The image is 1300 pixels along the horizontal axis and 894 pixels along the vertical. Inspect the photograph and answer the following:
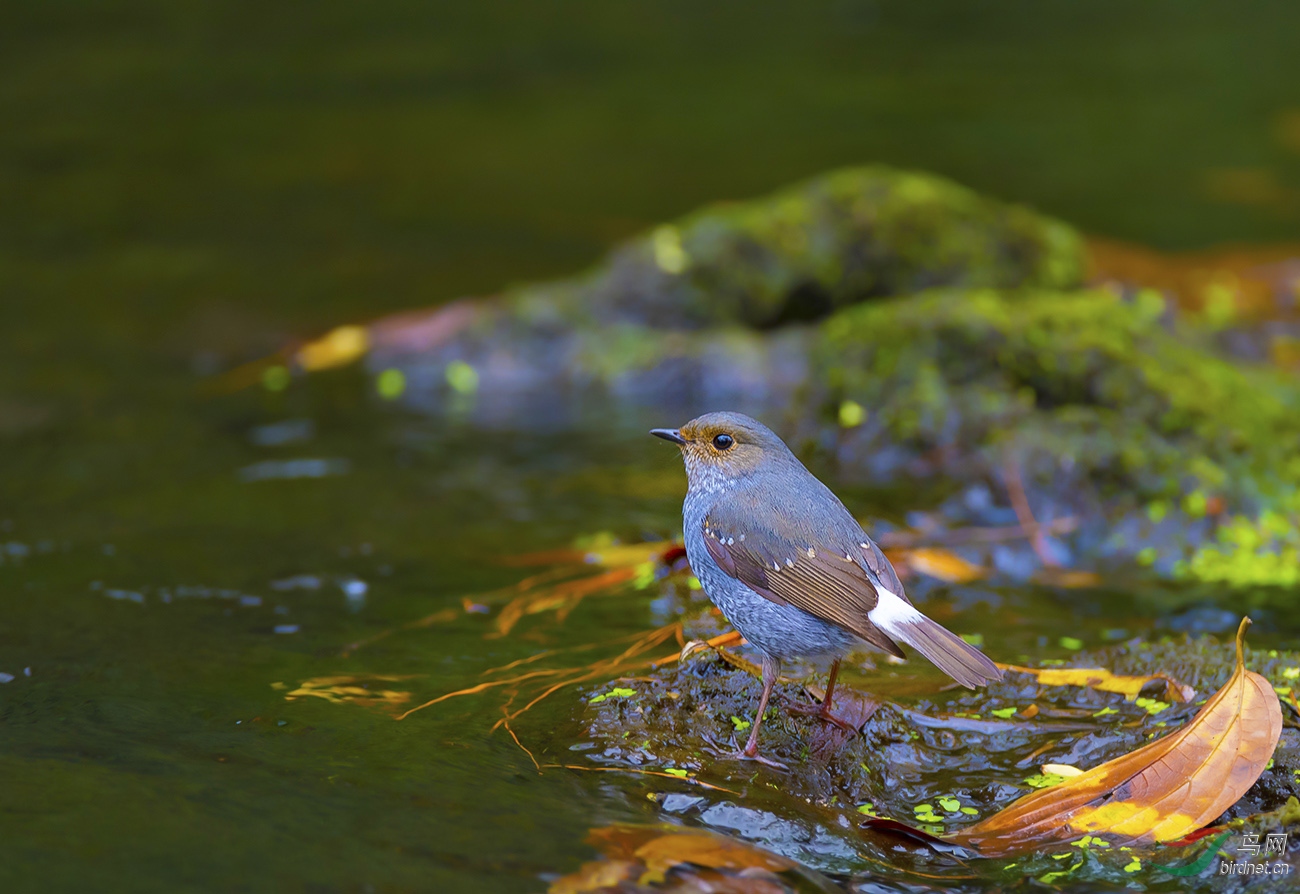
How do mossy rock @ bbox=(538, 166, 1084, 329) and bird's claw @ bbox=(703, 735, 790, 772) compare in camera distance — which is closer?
bird's claw @ bbox=(703, 735, 790, 772)

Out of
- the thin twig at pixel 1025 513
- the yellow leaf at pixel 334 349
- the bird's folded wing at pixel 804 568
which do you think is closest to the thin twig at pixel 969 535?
the thin twig at pixel 1025 513

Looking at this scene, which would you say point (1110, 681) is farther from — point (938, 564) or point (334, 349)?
point (334, 349)

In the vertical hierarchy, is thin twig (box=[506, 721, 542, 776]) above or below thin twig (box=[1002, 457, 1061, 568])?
above

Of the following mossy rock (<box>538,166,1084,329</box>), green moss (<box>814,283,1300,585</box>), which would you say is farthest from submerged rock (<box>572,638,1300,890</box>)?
mossy rock (<box>538,166,1084,329</box>)

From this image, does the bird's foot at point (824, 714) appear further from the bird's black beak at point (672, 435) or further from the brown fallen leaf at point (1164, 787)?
the bird's black beak at point (672, 435)

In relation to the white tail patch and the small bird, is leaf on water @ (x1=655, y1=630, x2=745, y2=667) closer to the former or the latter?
the small bird

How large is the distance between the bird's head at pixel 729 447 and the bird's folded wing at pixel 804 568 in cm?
21

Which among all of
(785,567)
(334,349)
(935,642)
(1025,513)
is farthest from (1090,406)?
(334,349)

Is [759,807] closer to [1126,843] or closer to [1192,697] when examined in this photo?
[1126,843]

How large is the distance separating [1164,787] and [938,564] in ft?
7.48

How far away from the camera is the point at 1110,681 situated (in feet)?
13.0

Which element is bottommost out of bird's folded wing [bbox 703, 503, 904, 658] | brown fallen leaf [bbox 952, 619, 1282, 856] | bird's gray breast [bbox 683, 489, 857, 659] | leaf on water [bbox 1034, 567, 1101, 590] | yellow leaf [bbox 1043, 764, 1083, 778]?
leaf on water [bbox 1034, 567, 1101, 590]

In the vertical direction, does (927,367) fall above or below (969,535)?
above

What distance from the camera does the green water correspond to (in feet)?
10.6
